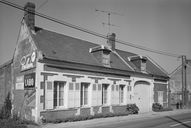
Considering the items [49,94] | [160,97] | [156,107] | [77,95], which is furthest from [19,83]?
[160,97]

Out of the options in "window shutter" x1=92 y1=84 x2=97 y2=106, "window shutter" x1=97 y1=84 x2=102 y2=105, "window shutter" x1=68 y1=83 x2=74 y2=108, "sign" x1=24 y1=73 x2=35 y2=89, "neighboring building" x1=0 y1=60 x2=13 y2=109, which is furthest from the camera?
"neighboring building" x1=0 y1=60 x2=13 y2=109

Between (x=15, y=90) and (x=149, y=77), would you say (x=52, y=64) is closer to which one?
(x=15, y=90)

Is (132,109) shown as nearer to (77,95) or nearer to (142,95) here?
(142,95)

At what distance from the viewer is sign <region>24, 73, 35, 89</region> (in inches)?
609

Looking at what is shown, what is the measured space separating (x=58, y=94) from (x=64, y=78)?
1.24 m

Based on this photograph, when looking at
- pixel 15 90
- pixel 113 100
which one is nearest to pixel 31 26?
pixel 15 90

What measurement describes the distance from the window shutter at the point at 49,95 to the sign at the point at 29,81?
0.97 m

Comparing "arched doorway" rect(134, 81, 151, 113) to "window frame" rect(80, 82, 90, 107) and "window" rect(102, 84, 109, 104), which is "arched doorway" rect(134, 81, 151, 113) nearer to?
"window" rect(102, 84, 109, 104)

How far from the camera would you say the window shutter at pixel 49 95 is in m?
15.3

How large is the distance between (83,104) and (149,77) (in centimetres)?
1088

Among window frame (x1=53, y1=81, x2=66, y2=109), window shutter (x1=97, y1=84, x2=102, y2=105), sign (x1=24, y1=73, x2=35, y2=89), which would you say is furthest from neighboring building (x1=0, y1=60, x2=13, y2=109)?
window shutter (x1=97, y1=84, x2=102, y2=105)

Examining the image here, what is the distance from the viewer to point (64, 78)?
Result: 16469 millimetres

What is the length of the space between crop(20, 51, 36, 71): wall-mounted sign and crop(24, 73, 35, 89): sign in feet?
2.12

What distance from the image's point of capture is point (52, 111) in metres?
15.5
